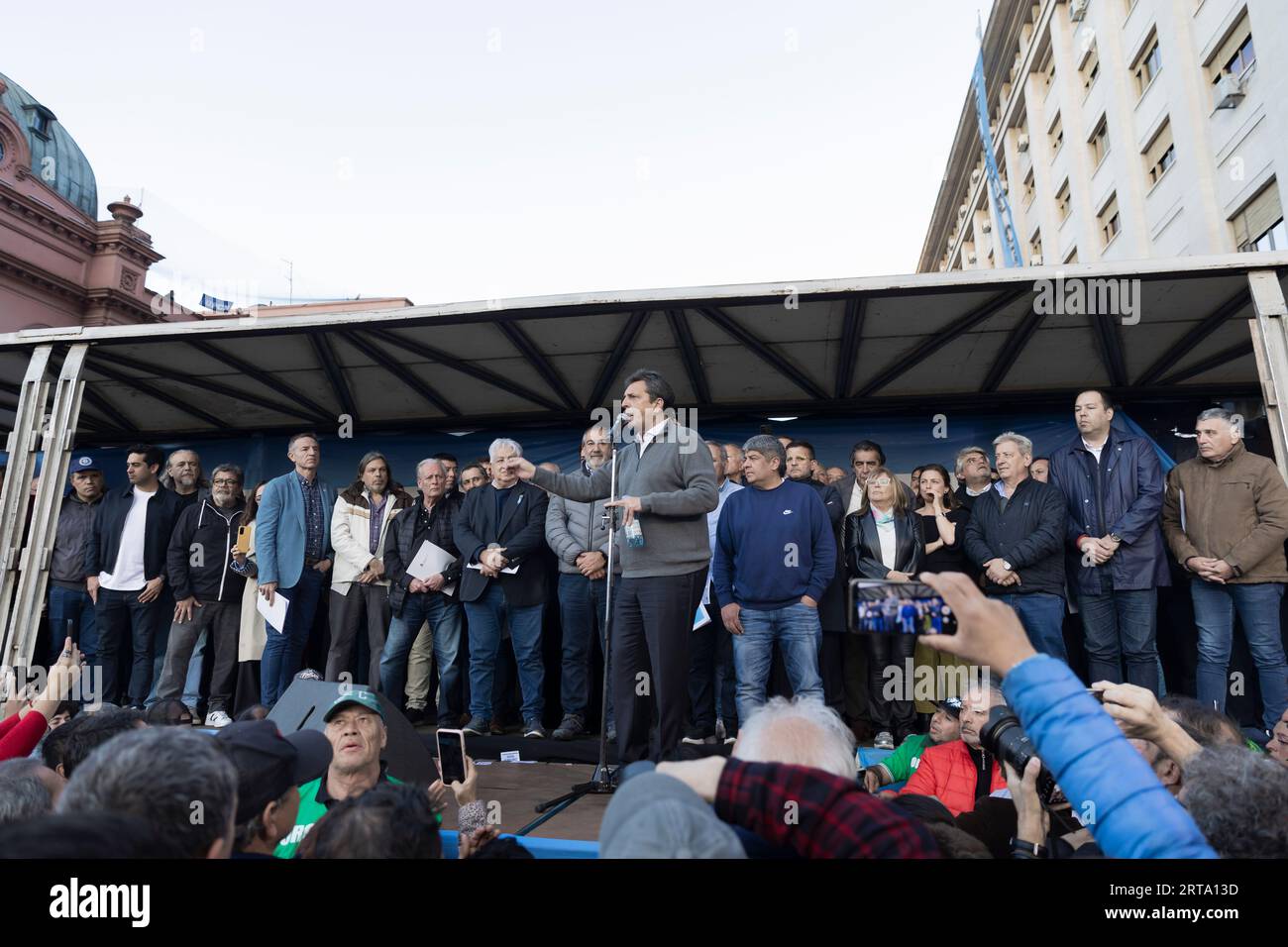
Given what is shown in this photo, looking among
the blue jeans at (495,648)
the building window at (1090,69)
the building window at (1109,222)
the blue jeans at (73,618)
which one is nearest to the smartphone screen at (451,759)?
the blue jeans at (495,648)

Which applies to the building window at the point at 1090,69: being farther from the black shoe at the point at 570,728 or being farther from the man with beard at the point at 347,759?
the man with beard at the point at 347,759

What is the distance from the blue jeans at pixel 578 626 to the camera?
6230 mm

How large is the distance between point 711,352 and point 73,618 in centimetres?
634

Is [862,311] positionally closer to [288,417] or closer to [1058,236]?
[288,417]

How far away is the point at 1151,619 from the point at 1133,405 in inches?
151

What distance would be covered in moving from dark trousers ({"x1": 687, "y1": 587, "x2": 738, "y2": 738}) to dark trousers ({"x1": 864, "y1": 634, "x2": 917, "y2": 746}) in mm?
1043

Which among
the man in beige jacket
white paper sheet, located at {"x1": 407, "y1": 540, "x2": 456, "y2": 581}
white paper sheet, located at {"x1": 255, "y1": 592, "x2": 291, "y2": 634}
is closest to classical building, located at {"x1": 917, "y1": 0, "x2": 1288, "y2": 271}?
the man in beige jacket

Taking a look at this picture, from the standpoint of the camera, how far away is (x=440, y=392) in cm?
861

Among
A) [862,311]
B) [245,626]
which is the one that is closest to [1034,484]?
[862,311]

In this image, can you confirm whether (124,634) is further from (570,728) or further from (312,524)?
(570,728)

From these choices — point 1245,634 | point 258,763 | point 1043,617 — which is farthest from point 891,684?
point 258,763

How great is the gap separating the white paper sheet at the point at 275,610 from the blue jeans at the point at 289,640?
0.23 feet

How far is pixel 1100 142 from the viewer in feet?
73.5

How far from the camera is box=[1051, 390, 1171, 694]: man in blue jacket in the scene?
532 cm
